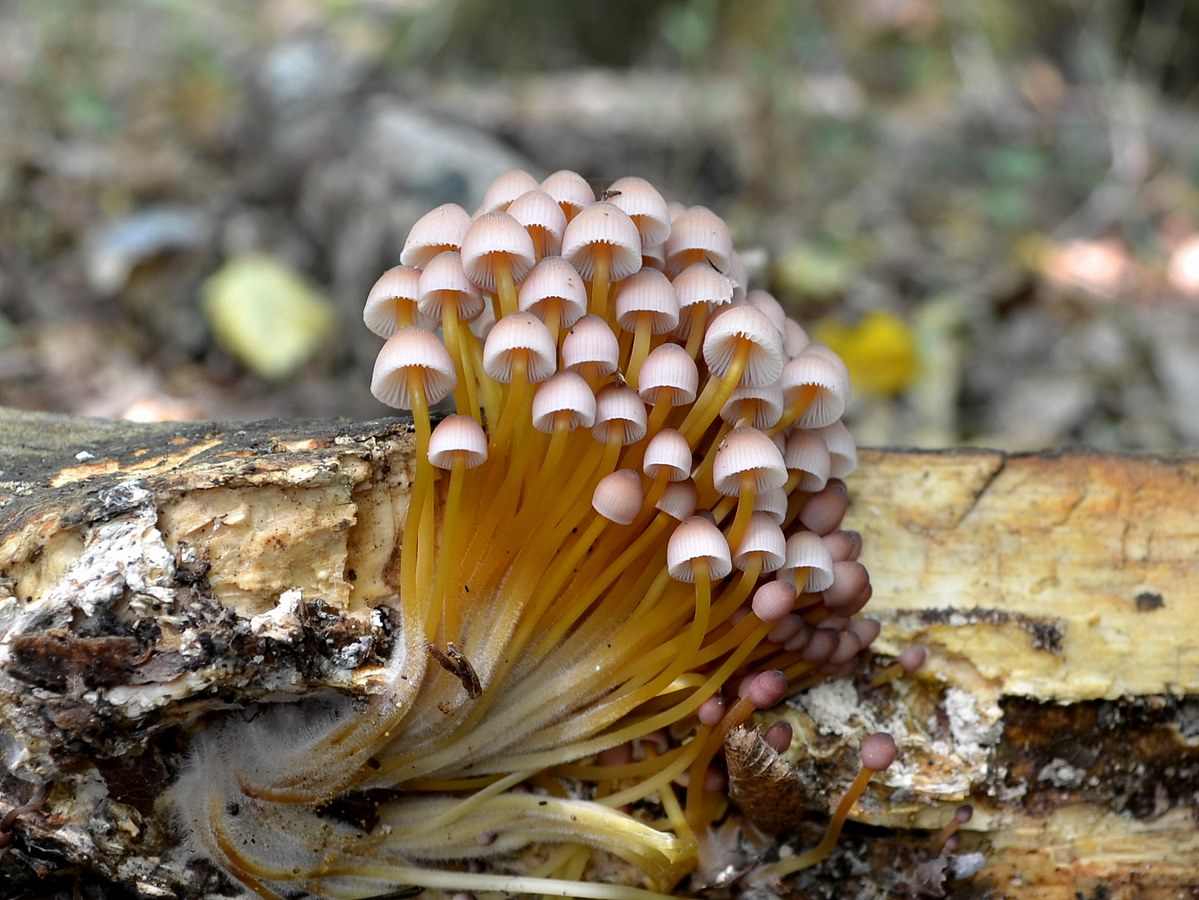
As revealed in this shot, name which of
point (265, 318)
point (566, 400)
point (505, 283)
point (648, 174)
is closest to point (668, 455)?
point (566, 400)

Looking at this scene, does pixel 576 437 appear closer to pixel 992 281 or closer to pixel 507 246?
pixel 507 246

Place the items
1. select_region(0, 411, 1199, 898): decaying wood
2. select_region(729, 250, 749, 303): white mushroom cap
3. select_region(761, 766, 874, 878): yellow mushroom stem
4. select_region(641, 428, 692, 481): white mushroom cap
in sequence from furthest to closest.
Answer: select_region(729, 250, 749, 303): white mushroom cap → select_region(761, 766, 874, 878): yellow mushroom stem → select_region(641, 428, 692, 481): white mushroom cap → select_region(0, 411, 1199, 898): decaying wood

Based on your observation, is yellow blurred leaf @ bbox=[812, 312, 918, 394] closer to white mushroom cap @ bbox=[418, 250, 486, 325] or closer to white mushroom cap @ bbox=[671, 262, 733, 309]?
white mushroom cap @ bbox=[671, 262, 733, 309]

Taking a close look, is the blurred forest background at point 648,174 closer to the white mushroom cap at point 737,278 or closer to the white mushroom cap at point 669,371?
the white mushroom cap at point 737,278

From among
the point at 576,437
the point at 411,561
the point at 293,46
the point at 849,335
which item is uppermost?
the point at 293,46

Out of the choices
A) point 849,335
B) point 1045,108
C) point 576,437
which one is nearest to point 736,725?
point 576,437

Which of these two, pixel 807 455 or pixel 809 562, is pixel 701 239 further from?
pixel 809 562

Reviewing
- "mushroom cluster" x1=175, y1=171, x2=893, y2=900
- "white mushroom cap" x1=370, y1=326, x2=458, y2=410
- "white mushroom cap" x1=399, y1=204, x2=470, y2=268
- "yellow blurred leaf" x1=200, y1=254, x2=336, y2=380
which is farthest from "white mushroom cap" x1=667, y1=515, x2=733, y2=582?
"yellow blurred leaf" x1=200, y1=254, x2=336, y2=380
